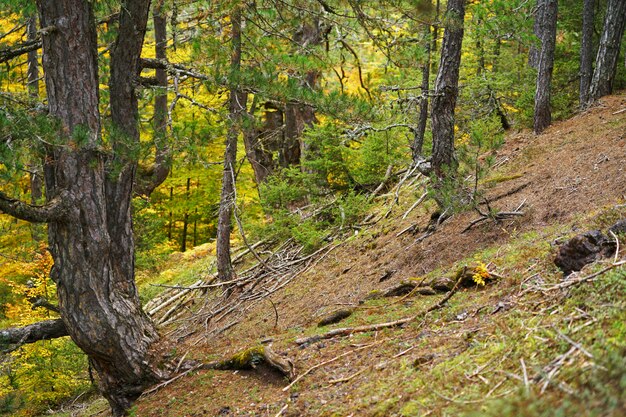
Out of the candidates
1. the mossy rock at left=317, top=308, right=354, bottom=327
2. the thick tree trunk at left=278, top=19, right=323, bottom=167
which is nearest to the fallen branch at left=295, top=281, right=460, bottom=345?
the mossy rock at left=317, top=308, right=354, bottom=327

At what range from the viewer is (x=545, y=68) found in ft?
35.4

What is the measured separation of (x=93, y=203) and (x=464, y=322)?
3.66 metres

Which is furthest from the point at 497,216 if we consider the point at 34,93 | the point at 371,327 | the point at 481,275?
the point at 34,93

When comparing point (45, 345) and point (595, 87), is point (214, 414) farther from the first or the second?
point (595, 87)

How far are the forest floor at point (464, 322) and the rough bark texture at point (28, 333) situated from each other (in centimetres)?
123

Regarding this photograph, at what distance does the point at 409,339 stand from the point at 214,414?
183cm

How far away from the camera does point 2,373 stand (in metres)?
10.1

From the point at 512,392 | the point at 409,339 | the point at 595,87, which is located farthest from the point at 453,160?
the point at 595,87

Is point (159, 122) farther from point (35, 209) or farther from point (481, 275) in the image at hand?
point (481, 275)

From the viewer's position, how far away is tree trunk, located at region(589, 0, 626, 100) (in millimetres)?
11047

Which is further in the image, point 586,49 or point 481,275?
point 586,49

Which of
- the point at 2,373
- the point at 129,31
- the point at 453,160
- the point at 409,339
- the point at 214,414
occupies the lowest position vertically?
the point at 2,373

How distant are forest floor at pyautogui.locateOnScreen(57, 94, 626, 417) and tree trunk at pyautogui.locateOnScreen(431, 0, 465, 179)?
910mm

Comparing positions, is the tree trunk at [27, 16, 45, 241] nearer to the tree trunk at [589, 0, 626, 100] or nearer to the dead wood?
the dead wood
